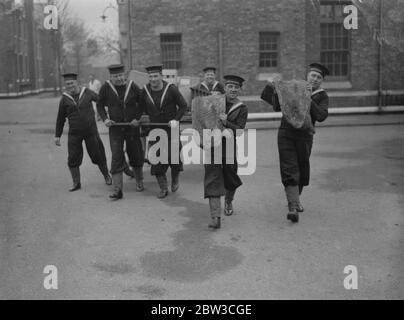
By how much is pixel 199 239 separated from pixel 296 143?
1.81 metres

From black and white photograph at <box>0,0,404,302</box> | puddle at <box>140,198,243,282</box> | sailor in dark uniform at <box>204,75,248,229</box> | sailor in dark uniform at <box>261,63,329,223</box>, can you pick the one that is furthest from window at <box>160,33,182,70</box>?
puddle at <box>140,198,243,282</box>

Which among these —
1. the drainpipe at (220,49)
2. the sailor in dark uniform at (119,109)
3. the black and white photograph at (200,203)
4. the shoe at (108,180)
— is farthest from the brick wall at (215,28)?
the sailor in dark uniform at (119,109)

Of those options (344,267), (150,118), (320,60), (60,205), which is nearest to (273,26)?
(320,60)

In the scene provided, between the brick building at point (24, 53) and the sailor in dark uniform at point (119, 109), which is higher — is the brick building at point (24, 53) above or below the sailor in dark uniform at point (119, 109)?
above

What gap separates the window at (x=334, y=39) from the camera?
21734 mm

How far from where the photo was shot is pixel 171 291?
14.6 feet

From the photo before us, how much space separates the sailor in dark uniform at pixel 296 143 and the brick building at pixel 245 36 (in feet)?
46.2

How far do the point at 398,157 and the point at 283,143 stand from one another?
5.76m

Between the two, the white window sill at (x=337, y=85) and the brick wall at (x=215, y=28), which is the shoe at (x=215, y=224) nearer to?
the brick wall at (x=215, y=28)

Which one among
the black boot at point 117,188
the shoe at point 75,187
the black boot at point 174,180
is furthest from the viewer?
the shoe at point 75,187

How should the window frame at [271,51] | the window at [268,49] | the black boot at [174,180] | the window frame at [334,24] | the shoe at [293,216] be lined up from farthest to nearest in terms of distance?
the window frame at [334,24] < the window at [268,49] < the window frame at [271,51] < the black boot at [174,180] < the shoe at [293,216]

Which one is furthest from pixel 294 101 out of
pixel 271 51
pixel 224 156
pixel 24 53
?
pixel 24 53

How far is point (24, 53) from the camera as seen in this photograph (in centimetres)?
4584

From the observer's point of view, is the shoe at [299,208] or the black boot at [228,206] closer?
the shoe at [299,208]
